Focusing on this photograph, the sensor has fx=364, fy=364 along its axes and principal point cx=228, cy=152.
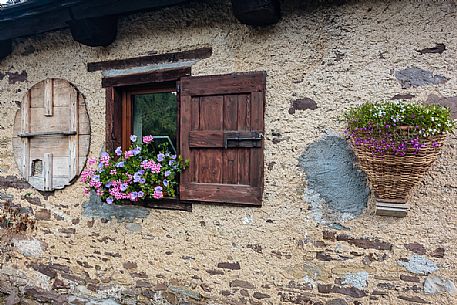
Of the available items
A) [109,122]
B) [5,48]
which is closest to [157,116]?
[109,122]

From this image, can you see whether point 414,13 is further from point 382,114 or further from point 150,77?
point 150,77

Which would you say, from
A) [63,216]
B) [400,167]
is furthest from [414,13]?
[63,216]

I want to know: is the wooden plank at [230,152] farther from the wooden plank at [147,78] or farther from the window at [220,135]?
the wooden plank at [147,78]

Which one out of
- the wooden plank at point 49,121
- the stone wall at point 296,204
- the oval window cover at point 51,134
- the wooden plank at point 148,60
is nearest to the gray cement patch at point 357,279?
the stone wall at point 296,204

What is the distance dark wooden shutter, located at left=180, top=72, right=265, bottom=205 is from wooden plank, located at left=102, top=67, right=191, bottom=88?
10cm

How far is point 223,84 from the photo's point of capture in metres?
2.71

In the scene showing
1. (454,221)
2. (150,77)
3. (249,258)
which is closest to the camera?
(454,221)

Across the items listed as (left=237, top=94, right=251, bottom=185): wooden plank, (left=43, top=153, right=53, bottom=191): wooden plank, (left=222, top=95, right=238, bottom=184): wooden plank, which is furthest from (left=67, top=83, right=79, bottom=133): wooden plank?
(left=237, top=94, right=251, bottom=185): wooden plank

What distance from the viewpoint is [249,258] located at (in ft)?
8.70

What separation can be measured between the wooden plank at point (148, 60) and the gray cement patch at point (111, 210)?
1.14m

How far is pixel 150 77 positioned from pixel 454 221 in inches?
93.6

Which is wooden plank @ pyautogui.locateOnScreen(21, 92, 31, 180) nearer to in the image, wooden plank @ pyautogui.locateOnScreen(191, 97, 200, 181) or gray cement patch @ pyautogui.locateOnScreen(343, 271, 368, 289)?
wooden plank @ pyautogui.locateOnScreen(191, 97, 200, 181)

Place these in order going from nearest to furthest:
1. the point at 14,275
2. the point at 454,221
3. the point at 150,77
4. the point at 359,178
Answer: the point at 454,221 < the point at 359,178 < the point at 150,77 < the point at 14,275

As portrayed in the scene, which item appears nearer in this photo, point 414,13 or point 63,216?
point 414,13
